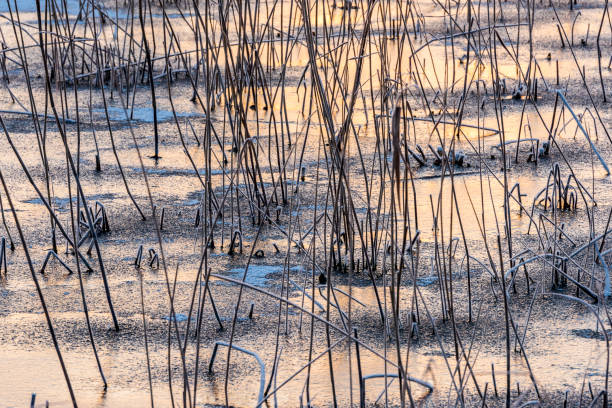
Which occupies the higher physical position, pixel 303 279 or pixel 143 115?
pixel 143 115

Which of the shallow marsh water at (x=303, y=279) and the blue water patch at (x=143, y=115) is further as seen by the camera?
the blue water patch at (x=143, y=115)

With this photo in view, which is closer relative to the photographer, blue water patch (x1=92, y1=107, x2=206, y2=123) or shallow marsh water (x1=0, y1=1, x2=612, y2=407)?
shallow marsh water (x1=0, y1=1, x2=612, y2=407)

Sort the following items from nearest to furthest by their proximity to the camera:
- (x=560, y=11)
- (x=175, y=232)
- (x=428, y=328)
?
(x=428, y=328), (x=175, y=232), (x=560, y=11)

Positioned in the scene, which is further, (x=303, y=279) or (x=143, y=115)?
(x=143, y=115)

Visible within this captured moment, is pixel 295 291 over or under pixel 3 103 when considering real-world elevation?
under

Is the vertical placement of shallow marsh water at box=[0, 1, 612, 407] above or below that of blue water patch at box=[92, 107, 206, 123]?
below

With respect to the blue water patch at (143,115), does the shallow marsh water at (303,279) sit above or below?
below

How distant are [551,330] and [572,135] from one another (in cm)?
177

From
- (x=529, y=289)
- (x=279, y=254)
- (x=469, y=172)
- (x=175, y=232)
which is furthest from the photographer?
(x=469, y=172)

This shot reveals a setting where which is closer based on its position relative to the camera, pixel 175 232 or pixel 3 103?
pixel 175 232

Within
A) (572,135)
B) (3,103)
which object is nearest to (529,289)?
(572,135)

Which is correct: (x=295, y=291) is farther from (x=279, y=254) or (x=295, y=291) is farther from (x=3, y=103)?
(x=3, y=103)

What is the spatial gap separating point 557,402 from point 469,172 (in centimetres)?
154

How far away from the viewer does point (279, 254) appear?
2.61m
